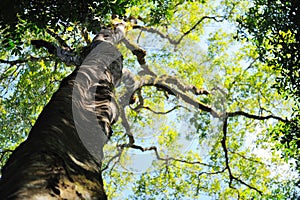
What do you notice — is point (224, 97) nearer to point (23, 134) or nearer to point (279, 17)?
point (279, 17)

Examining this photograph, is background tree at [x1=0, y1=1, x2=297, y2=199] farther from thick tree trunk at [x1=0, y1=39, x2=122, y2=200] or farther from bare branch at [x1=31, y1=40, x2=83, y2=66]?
thick tree trunk at [x1=0, y1=39, x2=122, y2=200]

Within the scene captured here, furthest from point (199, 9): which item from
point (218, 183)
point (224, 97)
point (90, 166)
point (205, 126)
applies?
point (90, 166)

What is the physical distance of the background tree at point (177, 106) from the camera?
13.3 meters

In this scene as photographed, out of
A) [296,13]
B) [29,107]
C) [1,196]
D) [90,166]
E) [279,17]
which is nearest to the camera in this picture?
[1,196]

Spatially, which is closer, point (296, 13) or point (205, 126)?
point (296, 13)

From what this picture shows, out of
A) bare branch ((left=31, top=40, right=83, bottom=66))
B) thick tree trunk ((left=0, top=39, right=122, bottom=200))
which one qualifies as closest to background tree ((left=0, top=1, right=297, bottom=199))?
bare branch ((left=31, top=40, right=83, bottom=66))

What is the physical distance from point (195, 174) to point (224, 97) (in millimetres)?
4837

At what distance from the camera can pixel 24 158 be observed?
245 cm

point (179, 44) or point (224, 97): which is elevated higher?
point (179, 44)

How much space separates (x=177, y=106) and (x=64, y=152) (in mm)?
13652

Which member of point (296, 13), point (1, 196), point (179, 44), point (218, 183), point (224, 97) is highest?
point (179, 44)

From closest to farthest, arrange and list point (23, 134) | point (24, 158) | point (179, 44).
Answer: point (24, 158), point (23, 134), point (179, 44)

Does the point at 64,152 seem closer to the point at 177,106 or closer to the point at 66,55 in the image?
the point at 66,55

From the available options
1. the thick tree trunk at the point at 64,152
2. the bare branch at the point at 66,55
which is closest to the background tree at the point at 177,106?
the bare branch at the point at 66,55
